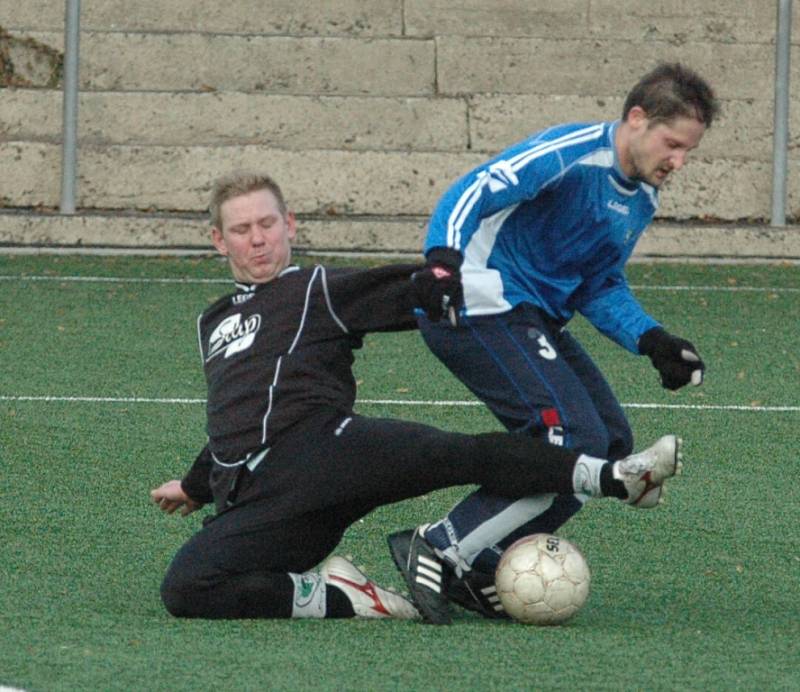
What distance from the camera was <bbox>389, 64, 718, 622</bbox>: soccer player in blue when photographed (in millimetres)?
5250

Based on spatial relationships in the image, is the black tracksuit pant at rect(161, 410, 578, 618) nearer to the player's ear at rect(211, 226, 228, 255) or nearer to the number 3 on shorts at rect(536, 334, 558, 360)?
the number 3 on shorts at rect(536, 334, 558, 360)

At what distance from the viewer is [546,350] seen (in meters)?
5.35

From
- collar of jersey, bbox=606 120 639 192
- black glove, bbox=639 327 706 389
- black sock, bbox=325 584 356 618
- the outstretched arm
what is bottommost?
black sock, bbox=325 584 356 618

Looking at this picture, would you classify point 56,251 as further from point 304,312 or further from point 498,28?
point 304,312

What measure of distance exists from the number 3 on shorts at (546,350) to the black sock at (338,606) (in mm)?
827

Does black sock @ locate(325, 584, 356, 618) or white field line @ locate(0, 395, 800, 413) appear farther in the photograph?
white field line @ locate(0, 395, 800, 413)

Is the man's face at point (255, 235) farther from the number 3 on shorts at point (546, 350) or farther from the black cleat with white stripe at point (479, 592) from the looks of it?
the black cleat with white stripe at point (479, 592)

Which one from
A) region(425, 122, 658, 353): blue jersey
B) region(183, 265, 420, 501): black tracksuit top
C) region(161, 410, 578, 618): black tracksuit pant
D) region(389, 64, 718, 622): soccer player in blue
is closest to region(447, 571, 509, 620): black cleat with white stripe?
region(389, 64, 718, 622): soccer player in blue

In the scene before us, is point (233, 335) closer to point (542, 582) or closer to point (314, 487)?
point (314, 487)

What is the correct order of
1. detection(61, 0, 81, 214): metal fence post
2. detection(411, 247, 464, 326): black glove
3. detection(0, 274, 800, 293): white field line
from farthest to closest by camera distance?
1. detection(61, 0, 81, 214): metal fence post
2. detection(0, 274, 800, 293): white field line
3. detection(411, 247, 464, 326): black glove

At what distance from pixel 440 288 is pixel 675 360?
81 cm

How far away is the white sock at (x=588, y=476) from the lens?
5.02 meters

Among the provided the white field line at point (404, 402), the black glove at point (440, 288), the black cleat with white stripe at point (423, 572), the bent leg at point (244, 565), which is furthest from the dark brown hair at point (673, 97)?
the white field line at point (404, 402)

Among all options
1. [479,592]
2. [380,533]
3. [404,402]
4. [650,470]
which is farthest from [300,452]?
[404,402]
